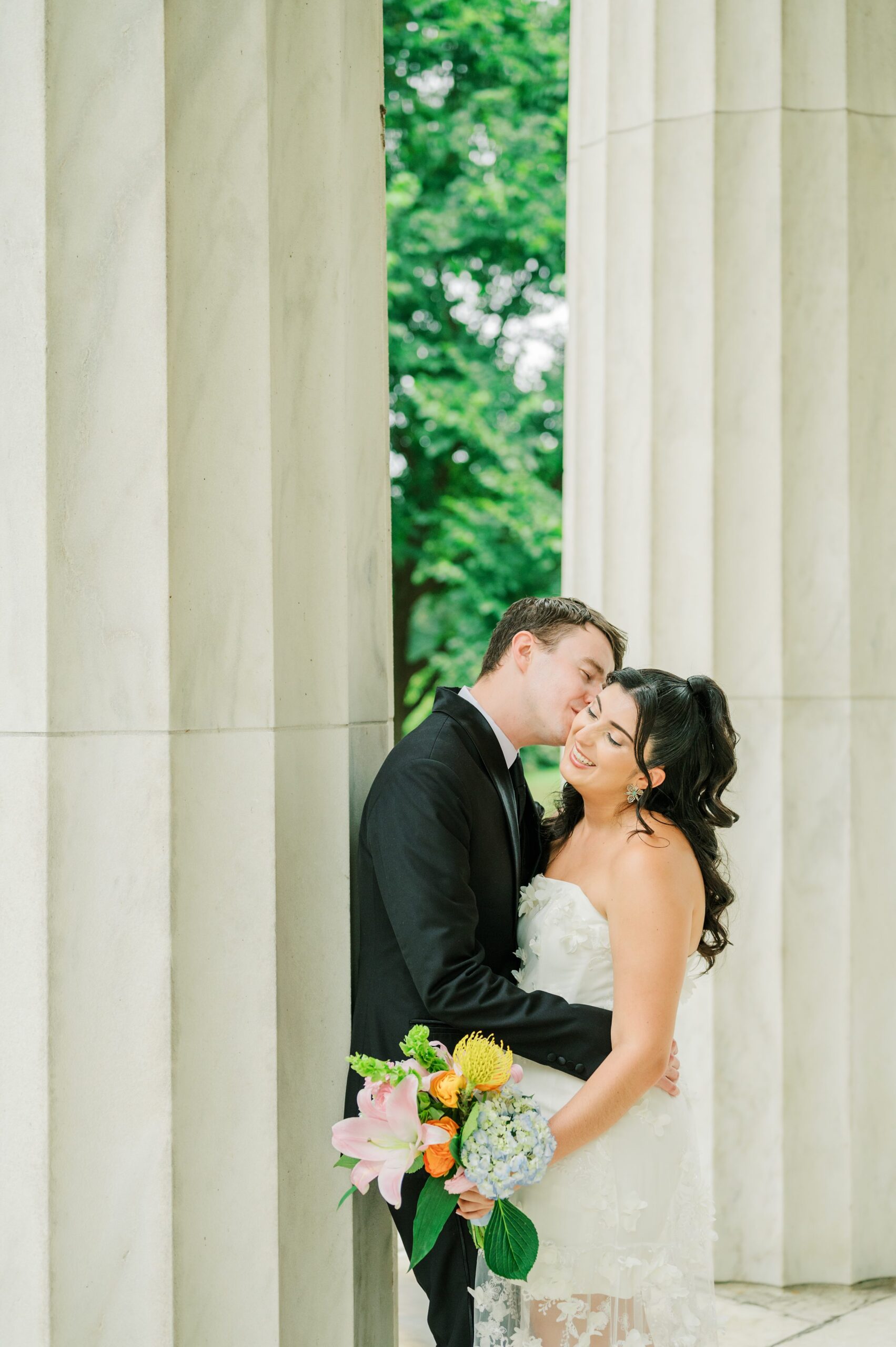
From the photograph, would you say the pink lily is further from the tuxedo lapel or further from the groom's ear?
the groom's ear

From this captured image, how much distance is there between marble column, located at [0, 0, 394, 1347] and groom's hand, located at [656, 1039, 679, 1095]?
1.03 m

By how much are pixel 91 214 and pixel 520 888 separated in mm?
2451

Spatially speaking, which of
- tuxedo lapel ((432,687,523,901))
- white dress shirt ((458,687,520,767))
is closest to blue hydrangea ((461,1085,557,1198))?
tuxedo lapel ((432,687,523,901))

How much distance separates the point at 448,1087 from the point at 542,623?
1658 millimetres

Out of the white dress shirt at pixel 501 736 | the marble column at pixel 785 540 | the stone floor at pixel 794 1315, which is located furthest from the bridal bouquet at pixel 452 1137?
the marble column at pixel 785 540

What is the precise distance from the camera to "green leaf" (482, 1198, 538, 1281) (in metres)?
3.27

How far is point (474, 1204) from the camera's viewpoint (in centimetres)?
330

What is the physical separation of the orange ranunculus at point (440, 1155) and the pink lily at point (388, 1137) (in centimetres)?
2

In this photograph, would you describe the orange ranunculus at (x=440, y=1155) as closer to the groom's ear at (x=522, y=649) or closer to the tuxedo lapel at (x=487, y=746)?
the tuxedo lapel at (x=487, y=746)

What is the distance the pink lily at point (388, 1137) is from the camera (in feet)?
10.3

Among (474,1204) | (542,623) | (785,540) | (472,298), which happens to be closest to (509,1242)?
(474,1204)

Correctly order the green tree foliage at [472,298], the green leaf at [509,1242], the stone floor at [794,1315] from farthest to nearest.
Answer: the green tree foliage at [472,298]
the stone floor at [794,1315]
the green leaf at [509,1242]

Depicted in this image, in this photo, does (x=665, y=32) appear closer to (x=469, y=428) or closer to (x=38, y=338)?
(x=38, y=338)

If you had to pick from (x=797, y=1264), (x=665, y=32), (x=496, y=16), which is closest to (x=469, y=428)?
(x=496, y=16)
